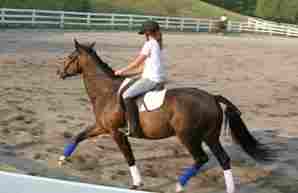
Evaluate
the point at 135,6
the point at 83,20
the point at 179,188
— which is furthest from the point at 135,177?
the point at 135,6

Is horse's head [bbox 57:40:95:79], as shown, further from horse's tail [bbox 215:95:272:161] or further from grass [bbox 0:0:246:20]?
grass [bbox 0:0:246:20]

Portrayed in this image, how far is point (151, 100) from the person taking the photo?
8.04 m

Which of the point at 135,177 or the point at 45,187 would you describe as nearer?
the point at 45,187

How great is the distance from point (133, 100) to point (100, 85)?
83 cm

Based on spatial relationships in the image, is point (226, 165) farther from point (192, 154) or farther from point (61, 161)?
point (61, 161)

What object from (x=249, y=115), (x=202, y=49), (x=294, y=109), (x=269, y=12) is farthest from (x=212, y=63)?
(x=269, y=12)

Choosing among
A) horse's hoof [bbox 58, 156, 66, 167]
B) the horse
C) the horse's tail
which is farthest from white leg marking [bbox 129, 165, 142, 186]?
the horse's tail

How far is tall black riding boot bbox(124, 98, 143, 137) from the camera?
7988 mm

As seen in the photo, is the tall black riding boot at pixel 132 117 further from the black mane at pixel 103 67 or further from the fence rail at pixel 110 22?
the fence rail at pixel 110 22

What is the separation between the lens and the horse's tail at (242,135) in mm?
8547

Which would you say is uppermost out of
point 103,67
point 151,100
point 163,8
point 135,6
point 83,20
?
point 103,67

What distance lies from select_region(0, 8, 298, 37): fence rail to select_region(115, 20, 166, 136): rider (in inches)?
1208

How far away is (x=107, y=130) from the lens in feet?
27.6

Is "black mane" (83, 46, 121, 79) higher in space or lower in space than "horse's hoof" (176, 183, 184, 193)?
higher
